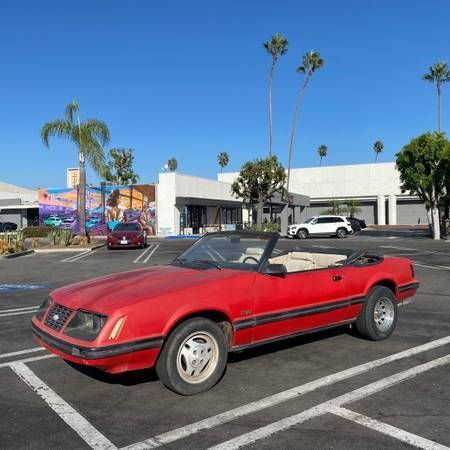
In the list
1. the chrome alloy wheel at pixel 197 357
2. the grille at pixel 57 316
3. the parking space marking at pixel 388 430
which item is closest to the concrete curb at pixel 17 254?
the grille at pixel 57 316

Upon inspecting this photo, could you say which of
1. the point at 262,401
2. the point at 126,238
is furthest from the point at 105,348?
the point at 126,238

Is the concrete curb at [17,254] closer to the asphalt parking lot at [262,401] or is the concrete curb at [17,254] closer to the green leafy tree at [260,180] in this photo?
the asphalt parking lot at [262,401]

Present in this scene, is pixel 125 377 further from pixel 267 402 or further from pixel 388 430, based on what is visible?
pixel 388 430

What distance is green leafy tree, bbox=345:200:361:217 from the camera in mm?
70319

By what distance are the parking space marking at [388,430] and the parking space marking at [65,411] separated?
1.80m

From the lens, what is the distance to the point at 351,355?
5.64 meters

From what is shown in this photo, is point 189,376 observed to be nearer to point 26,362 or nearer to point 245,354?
point 245,354

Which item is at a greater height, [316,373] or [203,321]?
[203,321]

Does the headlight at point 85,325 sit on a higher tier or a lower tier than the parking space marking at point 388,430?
higher

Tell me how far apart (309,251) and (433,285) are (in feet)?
18.4

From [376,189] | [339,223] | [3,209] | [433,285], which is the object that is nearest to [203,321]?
[433,285]

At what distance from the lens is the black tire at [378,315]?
6.03m

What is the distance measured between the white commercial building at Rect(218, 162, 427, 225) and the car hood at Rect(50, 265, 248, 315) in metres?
65.6

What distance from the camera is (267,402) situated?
169 inches
